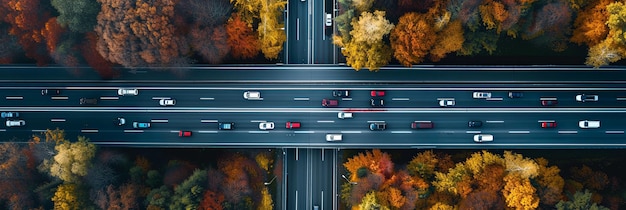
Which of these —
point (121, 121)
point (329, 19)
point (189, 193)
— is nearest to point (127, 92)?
point (121, 121)

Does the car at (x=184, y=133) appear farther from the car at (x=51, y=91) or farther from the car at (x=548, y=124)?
the car at (x=548, y=124)

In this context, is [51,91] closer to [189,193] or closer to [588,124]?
[189,193]

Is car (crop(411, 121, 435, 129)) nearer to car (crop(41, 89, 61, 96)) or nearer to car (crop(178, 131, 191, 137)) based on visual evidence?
car (crop(178, 131, 191, 137))

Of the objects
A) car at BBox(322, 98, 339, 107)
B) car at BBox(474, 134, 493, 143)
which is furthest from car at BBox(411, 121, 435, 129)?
car at BBox(322, 98, 339, 107)

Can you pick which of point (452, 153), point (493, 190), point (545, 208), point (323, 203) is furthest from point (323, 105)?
point (545, 208)

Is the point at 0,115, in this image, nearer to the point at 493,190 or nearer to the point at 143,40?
the point at 143,40

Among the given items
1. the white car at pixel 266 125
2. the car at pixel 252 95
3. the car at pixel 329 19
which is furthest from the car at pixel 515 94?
the car at pixel 252 95
